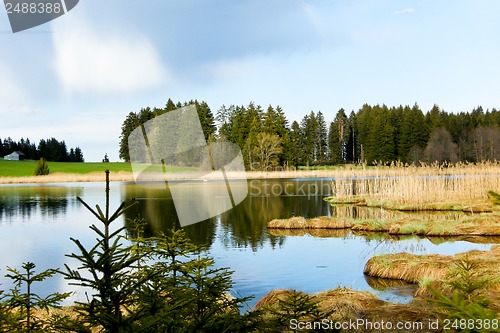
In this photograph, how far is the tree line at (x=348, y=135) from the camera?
66375 millimetres

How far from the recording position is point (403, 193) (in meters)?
23.2

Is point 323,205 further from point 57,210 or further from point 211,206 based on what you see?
point 57,210

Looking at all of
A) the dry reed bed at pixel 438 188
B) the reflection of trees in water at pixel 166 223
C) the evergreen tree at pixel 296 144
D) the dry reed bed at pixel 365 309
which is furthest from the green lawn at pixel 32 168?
the dry reed bed at pixel 365 309

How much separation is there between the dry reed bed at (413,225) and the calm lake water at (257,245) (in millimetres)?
804

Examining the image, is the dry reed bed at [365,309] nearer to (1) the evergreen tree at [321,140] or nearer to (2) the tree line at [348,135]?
(2) the tree line at [348,135]

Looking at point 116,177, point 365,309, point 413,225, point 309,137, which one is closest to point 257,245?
point 413,225

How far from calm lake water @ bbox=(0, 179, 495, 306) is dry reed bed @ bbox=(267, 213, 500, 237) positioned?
31.6 inches

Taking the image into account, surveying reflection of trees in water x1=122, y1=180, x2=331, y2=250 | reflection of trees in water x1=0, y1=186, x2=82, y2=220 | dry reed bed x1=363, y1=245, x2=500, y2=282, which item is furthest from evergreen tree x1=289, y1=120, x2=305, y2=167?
dry reed bed x1=363, y1=245, x2=500, y2=282

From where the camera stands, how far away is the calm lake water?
1040 cm

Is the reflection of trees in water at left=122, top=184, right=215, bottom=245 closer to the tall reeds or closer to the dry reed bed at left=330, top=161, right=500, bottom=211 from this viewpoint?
the dry reed bed at left=330, top=161, right=500, bottom=211

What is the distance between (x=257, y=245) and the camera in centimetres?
1497

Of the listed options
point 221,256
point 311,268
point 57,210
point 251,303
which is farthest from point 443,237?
point 57,210

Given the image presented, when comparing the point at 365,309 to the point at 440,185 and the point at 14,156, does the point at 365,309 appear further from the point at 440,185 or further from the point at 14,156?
the point at 14,156

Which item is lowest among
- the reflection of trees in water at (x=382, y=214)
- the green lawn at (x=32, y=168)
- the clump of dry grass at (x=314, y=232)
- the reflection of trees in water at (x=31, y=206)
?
Result: the clump of dry grass at (x=314, y=232)
